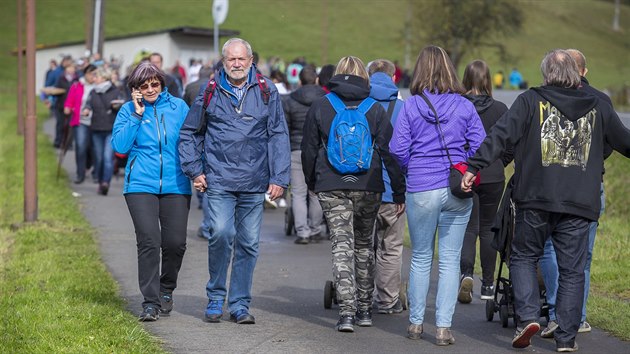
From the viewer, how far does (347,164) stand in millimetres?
7973

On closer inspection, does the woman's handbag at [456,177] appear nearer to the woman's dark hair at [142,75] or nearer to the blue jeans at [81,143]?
the woman's dark hair at [142,75]

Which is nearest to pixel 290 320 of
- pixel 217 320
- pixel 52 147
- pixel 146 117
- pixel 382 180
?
pixel 217 320

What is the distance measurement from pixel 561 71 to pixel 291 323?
2.60m

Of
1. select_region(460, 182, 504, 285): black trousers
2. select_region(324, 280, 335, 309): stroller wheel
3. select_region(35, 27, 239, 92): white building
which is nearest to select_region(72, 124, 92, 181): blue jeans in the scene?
select_region(460, 182, 504, 285): black trousers

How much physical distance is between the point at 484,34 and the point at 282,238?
65.2 metres

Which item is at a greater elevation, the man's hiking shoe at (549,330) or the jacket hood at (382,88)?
the jacket hood at (382,88)

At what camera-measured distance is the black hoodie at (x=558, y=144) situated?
7.22 m

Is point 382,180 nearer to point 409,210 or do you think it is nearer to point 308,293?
point 409,210

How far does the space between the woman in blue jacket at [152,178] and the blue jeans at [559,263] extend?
2.42m

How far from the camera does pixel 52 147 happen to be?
27156 mm

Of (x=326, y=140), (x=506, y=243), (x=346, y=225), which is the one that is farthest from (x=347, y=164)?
(x=506, y=243)

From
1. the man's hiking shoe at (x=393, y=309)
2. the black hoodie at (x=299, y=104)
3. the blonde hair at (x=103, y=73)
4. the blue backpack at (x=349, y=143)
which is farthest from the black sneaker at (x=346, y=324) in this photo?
the blonde hair at (x=103, y=73)

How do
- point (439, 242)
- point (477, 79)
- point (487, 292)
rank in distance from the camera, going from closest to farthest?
point (439, 242) < point (477, 79) < point (487, 292)

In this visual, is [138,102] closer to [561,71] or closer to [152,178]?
[152,178]
